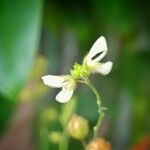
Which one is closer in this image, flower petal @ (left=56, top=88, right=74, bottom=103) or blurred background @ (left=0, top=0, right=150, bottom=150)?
flower petal @ (left=56, top=88, right=74, bottom=103)

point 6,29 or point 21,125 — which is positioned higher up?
point 6,29

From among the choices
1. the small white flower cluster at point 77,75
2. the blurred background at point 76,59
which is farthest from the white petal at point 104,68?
the blurred background at point 76,59

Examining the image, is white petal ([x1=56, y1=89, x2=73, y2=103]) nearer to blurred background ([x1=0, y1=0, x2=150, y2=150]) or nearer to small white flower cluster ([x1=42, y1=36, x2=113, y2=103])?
small white flower cluster ([x1=42, y1=36, x2=113, y2=103])

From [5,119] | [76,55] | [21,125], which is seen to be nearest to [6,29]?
[5,119]

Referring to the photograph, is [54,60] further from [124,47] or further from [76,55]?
[124,47]

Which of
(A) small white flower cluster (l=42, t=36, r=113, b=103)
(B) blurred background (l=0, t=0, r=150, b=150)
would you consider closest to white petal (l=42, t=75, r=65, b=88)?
(A) small white flower cluster (l=42, t=36, r=113, b=103)

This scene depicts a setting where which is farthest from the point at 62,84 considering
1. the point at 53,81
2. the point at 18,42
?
the point at 18,42
